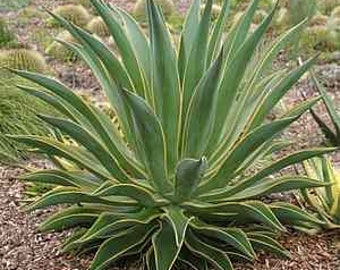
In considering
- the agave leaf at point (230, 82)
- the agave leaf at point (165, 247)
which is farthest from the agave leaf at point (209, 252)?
the agave leaf at point (230, 82)

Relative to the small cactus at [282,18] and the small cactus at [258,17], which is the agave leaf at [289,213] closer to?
the small cactus at [282,18]

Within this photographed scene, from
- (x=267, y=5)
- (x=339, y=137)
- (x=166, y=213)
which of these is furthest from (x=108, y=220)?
(x=267, y=5)

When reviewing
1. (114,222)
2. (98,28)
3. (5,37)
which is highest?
(5,37)

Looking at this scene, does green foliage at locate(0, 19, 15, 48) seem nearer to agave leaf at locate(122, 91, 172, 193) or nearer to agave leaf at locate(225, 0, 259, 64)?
agave leaf at locate(225, 0, 259, 64)

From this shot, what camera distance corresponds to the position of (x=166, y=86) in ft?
13.1

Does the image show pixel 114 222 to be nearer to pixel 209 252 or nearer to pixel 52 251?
pixel 209 252

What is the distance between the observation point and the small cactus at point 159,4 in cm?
1046

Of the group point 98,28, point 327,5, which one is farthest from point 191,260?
point 327,5

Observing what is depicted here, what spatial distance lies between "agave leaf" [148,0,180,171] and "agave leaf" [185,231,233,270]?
0.36 metres

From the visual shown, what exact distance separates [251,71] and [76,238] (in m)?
1.26

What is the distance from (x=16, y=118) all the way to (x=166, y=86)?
7.29 ft

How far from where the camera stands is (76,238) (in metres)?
4.22

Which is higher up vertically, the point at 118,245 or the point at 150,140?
the point at 150,140

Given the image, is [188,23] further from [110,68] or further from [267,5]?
[267,5]
